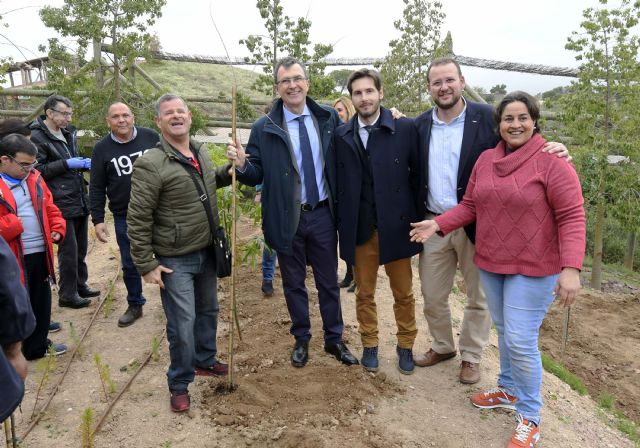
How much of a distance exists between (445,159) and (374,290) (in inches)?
46.0

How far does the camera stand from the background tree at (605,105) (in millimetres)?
8586

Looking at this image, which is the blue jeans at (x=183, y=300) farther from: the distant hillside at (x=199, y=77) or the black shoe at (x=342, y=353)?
the distant hillside at (x=199, y=77)

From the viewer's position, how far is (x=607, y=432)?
12.7 ft

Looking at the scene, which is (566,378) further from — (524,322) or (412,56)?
(412,56)

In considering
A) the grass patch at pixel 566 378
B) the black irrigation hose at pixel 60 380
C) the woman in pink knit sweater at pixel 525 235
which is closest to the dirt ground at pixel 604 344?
the grass patch at pixel 566 378

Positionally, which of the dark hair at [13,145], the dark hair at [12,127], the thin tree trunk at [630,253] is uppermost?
the dark hair at [12,127]

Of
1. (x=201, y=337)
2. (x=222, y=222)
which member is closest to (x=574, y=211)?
(x=201, y=337)

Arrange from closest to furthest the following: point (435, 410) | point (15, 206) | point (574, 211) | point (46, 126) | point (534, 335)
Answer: point (574, 211), point (534, 335), point (435, 410), point (15, 206), point (46, 126)

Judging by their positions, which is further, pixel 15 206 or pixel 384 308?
pixel 384 308

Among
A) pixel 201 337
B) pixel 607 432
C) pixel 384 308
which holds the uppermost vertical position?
pixel 201 337

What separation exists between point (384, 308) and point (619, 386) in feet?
10.1

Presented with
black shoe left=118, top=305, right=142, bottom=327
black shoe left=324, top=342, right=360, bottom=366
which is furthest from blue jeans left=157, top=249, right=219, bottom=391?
black shoe left=118, top=305, right=142, bottom=327

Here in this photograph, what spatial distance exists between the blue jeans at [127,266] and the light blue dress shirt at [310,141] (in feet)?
6.60

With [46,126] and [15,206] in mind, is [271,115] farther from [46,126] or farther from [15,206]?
[46,126]
